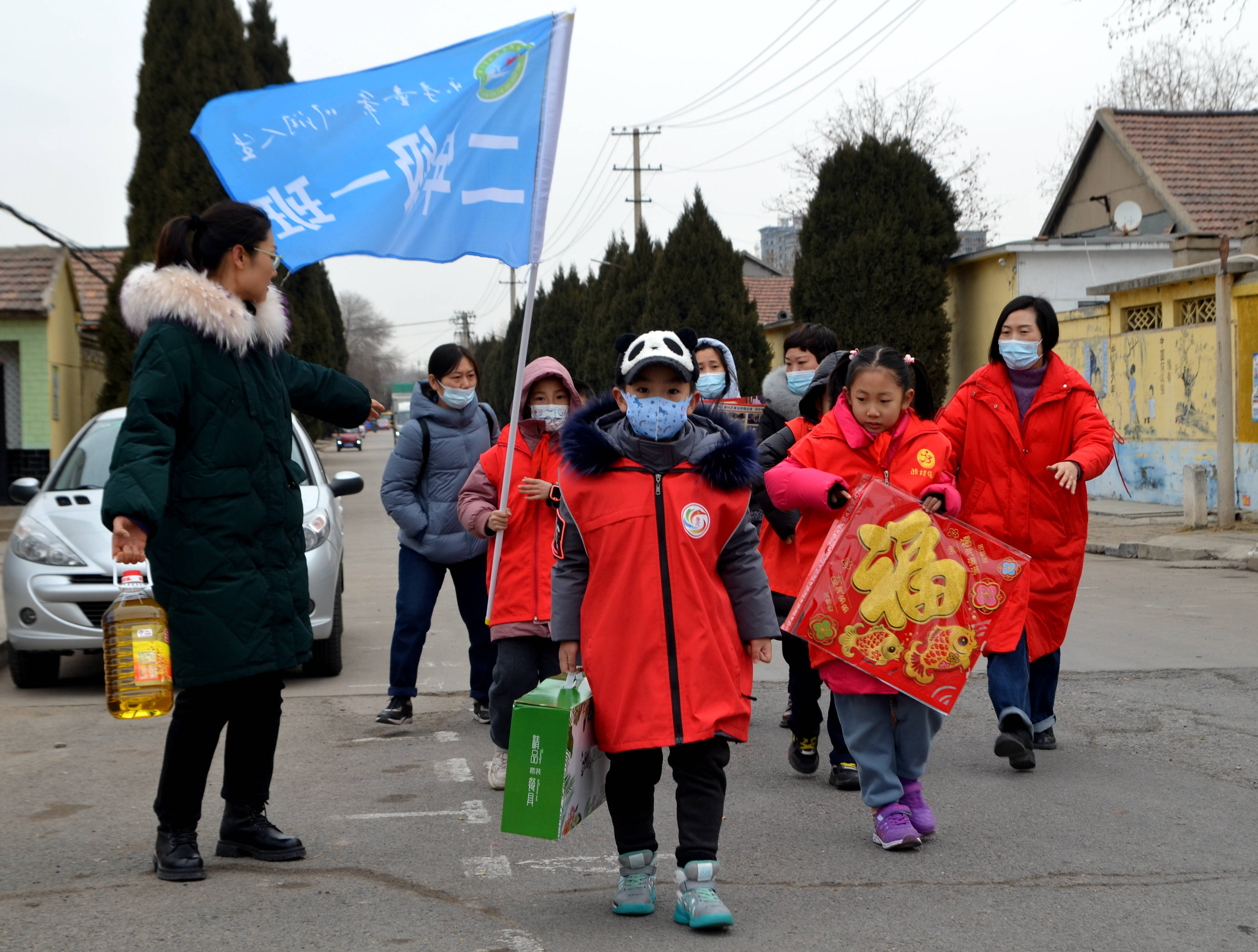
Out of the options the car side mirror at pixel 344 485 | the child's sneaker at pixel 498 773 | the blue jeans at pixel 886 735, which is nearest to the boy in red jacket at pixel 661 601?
the blue jeans at pixel 886 735

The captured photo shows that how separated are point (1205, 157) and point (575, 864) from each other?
28.4 meters

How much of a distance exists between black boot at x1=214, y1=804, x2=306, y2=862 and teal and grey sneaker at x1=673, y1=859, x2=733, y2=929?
4.60 feet

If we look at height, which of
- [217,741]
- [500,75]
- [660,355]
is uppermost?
[500,75]

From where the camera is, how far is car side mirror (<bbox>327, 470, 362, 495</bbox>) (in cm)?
874

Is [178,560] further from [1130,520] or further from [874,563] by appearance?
[1130,520]

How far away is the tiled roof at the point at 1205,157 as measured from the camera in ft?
87.7

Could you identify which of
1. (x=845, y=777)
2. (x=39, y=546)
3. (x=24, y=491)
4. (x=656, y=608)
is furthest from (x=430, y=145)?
(x=24, y=491)

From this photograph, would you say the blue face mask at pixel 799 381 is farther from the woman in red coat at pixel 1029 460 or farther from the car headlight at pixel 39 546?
the car headlight at pixel 39 546

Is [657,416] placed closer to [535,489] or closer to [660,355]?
[660,355]

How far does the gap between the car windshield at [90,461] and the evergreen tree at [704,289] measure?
2415cm

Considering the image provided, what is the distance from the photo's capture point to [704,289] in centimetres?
3312

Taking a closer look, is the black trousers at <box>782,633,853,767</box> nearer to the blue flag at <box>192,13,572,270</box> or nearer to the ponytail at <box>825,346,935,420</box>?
the ponytail at <box>825,346,935,420</box>

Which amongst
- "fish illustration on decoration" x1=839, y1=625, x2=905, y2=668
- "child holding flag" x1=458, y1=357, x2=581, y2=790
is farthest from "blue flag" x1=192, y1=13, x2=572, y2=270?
"fish illustration on decoration" x1=839, y1=625, x2=905, y2=668

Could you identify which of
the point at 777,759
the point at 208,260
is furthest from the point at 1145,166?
the point at 208,260
